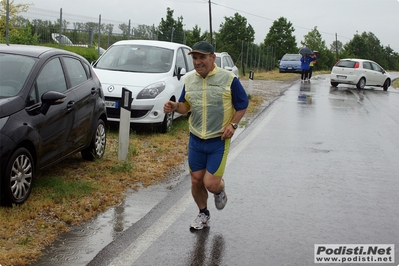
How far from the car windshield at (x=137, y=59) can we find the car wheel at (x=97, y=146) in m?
3.52

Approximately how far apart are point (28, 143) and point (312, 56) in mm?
28907

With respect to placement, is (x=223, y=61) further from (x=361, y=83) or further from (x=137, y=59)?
(x=361, y=83)

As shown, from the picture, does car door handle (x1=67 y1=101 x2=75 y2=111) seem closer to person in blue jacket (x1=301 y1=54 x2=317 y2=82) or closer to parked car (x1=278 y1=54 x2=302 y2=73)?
person in blue jacket (x1=301 y1=54 x2=317 y2=82)

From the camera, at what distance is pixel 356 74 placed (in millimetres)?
29719

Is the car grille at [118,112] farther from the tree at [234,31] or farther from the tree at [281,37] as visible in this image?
the tree at [281,37]

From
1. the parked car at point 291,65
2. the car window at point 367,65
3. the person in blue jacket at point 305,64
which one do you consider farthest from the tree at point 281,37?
the car window at point 367,65

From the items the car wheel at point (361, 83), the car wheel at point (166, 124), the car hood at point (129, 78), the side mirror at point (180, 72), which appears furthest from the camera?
the car wheel at point (361, 83)

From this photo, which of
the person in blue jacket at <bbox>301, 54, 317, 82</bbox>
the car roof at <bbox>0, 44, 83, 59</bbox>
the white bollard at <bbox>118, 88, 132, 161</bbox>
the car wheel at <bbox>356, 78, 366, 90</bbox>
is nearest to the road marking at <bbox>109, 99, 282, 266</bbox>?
the white bollard at <bbox>118, 88, 132, 161</bbox>

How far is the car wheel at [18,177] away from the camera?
5.77 meters

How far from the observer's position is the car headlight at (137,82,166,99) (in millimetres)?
10930

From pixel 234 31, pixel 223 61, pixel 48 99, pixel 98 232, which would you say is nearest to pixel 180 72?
pixel 48 99

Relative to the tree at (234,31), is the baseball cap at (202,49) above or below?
below

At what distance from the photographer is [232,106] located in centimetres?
570

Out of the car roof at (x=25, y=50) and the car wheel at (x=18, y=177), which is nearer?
the car wheel at (x=18, y=177)
